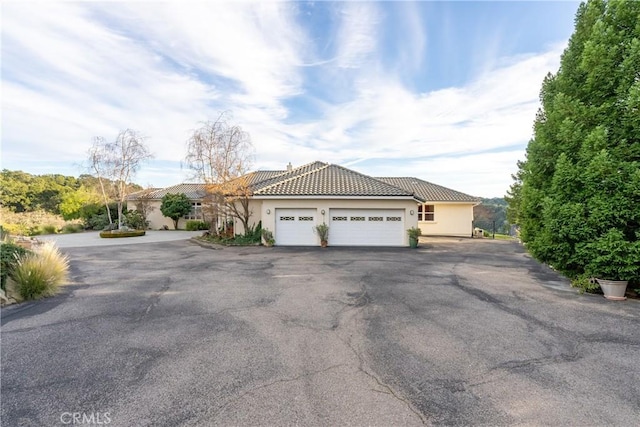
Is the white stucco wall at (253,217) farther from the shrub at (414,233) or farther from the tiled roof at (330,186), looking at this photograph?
the shrub at (414,233)

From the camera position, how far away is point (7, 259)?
6402mm

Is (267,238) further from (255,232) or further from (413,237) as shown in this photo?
(413,237)

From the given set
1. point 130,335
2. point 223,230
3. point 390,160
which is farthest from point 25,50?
point 390,160

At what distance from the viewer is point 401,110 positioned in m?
15.3

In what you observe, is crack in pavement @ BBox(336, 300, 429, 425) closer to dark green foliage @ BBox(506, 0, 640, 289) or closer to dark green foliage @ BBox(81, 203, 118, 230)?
dark green foliage @ BBox(506, 0, 640, 289)

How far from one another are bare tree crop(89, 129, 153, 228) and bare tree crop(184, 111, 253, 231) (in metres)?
8.79

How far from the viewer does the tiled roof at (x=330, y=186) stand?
1577cm

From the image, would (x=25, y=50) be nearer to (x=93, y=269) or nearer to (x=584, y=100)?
(x=93, y=269)

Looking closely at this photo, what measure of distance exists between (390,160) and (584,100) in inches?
849

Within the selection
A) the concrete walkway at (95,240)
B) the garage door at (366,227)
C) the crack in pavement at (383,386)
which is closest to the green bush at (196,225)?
the concrete walkway at (95,240)

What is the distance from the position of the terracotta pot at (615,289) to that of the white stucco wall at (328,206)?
31.1 ft

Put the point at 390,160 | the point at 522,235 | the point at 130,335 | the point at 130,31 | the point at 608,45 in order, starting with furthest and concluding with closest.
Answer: the point at 390,160 → the point at 130,31 → the point at 522,235 → the point at 608,45 → the point at 130,335

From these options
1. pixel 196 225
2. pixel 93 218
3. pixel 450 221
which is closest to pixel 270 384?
pixel 450 221

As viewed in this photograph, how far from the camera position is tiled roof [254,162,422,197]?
621 inches
